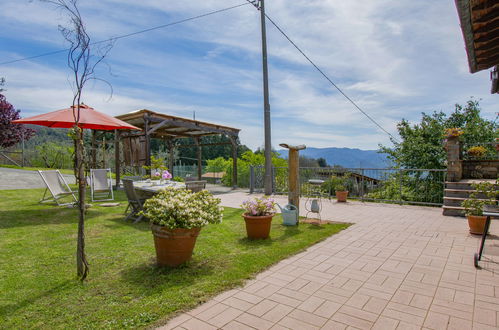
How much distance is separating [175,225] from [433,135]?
37.4 ft

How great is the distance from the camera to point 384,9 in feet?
24.2

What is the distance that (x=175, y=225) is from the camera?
288 cm

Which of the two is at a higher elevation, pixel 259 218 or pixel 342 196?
pixel 259 218

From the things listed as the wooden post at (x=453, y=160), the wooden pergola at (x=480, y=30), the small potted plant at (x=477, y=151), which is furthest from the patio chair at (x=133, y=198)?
the small potted plant at (x=477, y=151)

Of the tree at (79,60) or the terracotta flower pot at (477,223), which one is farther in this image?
the terracotta flower pot at (477,223)

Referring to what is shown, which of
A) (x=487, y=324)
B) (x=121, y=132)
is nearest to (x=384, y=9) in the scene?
(x=487, y=324)

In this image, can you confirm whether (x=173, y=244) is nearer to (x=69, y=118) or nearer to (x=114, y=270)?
(x=114, y=270)

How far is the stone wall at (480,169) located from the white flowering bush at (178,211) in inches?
315

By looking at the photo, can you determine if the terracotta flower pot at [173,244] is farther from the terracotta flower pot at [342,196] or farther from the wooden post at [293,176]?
the terracotta flower pot at [342,196]

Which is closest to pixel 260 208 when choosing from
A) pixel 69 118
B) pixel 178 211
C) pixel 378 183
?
pixel 178 211

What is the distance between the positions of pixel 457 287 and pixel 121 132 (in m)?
11.3

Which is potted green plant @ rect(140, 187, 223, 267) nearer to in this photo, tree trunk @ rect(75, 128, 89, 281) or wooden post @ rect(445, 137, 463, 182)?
tree trunk @ rect(75, 128, 89, 281)

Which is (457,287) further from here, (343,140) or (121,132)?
(343,140)

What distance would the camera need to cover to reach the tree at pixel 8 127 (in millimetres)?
15281
